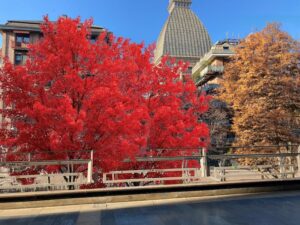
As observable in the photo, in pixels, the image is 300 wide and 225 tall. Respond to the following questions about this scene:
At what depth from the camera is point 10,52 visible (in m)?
50.7

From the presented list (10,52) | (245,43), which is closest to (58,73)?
(245,43)

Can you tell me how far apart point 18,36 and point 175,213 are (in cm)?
5364

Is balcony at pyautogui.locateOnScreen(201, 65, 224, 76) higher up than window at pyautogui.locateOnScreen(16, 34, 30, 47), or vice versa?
window at pyautogui.locateOnScreen(16, 34, 30, 47)

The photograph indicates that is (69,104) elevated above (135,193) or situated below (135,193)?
above

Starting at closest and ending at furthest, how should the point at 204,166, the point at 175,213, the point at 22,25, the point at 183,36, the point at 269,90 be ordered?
the point at 175,213
the point at 204,166
the point at 269,90
the point at 22,25
the point at 183,36

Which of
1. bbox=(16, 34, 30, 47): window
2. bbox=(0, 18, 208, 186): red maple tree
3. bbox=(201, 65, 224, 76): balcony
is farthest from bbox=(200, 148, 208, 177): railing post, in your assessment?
bbox=(16, 34, 30, 47): window

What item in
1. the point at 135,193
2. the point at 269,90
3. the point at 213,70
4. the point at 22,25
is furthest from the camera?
the point at 22,25

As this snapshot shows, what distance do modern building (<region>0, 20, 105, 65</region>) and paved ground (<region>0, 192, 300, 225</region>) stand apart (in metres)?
47.1

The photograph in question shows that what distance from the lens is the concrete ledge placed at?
7.45m

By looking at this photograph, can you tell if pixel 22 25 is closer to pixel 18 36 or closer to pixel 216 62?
pixel 18 36

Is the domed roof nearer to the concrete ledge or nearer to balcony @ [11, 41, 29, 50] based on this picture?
balcony @ [11, 41, 29, 50]

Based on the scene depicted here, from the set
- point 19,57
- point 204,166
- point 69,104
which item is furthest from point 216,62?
point 69,104

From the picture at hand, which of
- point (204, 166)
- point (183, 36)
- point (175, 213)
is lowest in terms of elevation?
point (175, 213)

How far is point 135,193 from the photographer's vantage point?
26.6 ft
